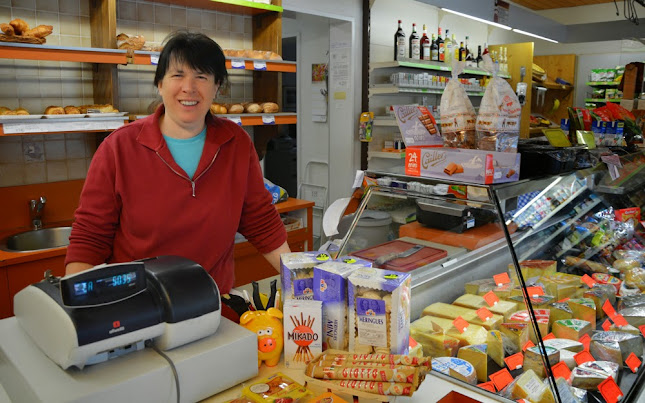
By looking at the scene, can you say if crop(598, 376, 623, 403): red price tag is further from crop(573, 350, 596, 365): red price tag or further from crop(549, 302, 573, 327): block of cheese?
crop(549, 302, 573, 327): block of cheese

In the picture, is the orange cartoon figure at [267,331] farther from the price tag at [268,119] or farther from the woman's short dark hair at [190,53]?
the price tag at [268,119]

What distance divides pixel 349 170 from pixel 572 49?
486 cm

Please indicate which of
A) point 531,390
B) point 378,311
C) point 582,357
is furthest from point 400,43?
point 378,311

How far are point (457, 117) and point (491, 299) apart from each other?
2.42ft

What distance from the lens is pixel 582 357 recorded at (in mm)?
1957

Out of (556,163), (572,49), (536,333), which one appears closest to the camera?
(536,333)

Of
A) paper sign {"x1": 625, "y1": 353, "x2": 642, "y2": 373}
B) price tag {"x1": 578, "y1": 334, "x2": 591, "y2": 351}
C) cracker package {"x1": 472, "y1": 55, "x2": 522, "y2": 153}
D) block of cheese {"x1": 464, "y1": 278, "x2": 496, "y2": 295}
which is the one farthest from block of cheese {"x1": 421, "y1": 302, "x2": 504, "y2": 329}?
cracker package {"x1": 472, "y1": 55, "x2": 522, "y2": 153}

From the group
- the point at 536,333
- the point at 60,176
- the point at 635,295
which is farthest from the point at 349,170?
the point at 536,333

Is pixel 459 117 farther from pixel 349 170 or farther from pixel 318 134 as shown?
pixel 318 134

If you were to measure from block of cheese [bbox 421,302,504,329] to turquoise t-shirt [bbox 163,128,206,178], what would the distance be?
106 cm

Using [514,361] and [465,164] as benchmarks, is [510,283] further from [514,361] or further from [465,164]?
[465,164]

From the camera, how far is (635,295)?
97.0 inches

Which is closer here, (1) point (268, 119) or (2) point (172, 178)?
(2) point (172, 178)

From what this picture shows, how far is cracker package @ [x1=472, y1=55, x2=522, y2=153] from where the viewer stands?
1916 mm
